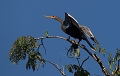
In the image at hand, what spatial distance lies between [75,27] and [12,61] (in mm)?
1160

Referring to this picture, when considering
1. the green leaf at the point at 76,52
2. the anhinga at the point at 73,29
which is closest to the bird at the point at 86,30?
the anhinga at the point at 73,29

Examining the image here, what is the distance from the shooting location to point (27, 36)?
5016 millimetres

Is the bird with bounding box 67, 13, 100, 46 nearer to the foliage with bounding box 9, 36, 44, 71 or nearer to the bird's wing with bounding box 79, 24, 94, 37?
the bird's wing with bounding box 79, 24, 94, 37

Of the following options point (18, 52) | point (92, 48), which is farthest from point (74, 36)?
point (18, 52)

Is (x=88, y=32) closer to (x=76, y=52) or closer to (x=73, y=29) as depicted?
(x=73, y=29)

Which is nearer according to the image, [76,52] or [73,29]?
→ [76,52]

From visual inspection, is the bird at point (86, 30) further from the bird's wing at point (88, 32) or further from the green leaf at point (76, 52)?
the green leaf at point (76, 52)

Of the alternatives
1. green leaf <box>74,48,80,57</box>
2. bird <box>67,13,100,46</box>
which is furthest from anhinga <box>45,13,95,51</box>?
green leaf <box>74,48,80,57</box>

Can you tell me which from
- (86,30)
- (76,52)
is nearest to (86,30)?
(86,30)

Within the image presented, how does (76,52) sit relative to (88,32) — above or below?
below

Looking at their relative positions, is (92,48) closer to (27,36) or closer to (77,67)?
(77,67)

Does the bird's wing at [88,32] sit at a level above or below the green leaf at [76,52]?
above

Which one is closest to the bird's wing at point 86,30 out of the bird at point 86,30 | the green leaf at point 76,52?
the bird at point 86,30

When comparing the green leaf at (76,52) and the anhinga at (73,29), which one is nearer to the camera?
the green leaf at (76,52)
